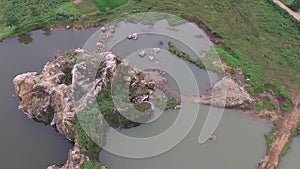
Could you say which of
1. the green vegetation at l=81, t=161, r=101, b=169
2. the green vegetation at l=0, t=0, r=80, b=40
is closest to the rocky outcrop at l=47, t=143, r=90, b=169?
the green vegetation at l=81, t=161, r=101, b=169

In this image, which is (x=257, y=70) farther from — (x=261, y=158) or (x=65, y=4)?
(x=65, y=4)

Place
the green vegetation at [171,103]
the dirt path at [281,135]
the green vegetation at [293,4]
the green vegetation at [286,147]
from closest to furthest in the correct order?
the dirt path at [281,135]
the green vegetation at [286,147]
the green vegetation at [171,103]
the green vegetation at [293,4]

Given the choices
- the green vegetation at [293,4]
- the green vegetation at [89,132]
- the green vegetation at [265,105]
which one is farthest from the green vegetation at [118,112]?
the green vegetation at [293,4]

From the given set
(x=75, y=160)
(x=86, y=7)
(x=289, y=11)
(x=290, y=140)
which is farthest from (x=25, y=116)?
(x=289, y=11)

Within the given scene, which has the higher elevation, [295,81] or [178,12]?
[178,12]

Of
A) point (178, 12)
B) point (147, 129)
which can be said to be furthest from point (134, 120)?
point (178, 12)

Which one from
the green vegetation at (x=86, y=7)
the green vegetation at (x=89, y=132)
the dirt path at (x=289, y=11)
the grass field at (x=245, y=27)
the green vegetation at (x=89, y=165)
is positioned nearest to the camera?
the green vegetation at (x=89, y=165)

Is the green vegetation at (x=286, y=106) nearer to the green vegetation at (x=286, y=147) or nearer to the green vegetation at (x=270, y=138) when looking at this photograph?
the green vegetation at (x=270, y=138)

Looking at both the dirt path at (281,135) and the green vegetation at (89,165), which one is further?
the dirt path at (281,135)
